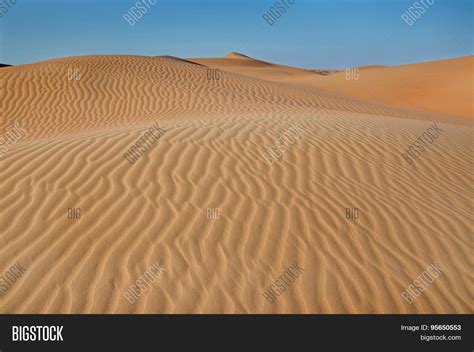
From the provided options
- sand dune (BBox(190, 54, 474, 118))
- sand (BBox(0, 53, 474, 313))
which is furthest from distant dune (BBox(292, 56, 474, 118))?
sand (BBox(0, 53, 474, 313))

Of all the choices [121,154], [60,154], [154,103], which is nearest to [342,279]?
[121,154]

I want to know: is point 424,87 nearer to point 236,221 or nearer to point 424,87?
point 424,87

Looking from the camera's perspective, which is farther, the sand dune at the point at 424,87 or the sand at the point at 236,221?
the sand dune at the point at 424,87

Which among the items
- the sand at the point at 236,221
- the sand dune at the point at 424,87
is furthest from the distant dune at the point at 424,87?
the sand at the point at 236,221

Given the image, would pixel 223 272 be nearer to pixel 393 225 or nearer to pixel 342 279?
pixel 342 279

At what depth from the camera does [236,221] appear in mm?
4426

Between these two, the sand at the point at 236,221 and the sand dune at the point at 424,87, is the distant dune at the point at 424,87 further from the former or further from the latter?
the sand at the point at 236,221

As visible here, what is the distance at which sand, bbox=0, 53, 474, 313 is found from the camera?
3.47 m

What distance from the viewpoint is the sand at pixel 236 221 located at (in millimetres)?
3471

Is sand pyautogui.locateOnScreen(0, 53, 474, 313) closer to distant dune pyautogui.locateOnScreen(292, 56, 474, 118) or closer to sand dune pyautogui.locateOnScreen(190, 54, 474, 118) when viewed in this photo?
distant dune pyautogui.locateOnScreen(292, 56, 474, 118)

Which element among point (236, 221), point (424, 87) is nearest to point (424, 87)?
point (424, 87)

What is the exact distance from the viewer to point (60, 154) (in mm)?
5758
